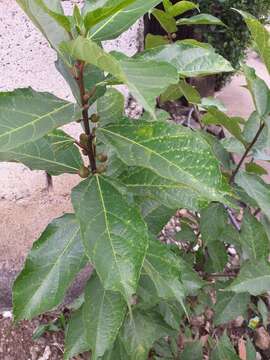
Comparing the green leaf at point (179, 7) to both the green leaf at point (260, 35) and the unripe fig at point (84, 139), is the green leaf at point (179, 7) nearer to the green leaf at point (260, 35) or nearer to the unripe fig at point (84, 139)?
the green leaf at point (260, 35)

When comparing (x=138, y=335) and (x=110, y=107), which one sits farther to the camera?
(x=138, y=335)

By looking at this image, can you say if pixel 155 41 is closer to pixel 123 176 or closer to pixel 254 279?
pixel 123 176

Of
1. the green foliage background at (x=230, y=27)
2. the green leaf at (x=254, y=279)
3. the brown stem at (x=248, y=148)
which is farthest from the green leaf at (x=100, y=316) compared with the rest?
the green foliage background at (x=230, y=27)

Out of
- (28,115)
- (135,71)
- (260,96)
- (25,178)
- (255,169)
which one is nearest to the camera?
(135,71)

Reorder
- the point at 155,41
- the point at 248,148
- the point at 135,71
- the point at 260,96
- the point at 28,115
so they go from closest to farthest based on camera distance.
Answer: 1. the point at 135,71
2. the point at 28,115
3. the point at 260,96
4. the point at 248,148
5. the point at 155,41

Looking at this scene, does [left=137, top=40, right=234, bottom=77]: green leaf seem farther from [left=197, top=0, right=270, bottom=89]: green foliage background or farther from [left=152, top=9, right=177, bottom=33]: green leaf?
[left=197, top=0, right=270, bottom=89]: green foliage background

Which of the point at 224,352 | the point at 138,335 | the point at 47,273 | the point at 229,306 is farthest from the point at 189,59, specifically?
the point at 224,352

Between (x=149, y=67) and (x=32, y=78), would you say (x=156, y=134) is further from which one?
(x=32, y=78)
